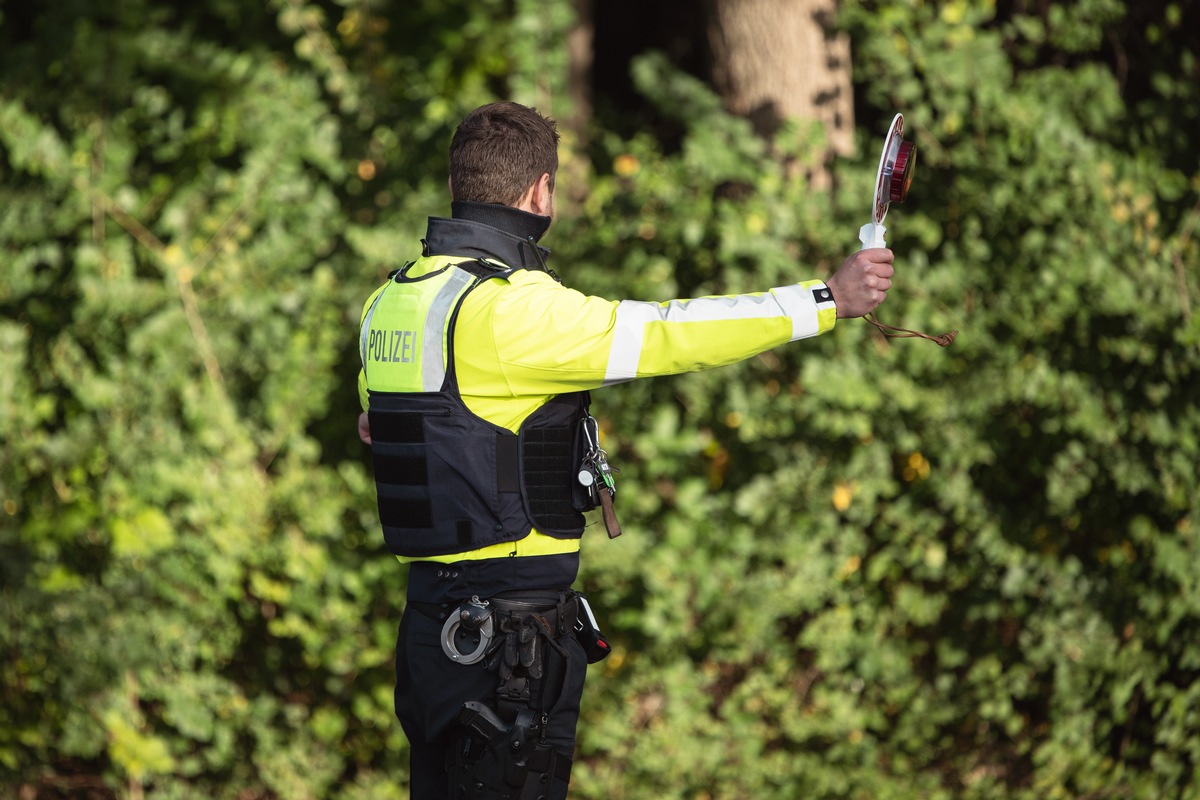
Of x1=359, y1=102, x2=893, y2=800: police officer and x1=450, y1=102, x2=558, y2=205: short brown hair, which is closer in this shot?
x1=359, y1=102, x2=893, y2=800: police officer

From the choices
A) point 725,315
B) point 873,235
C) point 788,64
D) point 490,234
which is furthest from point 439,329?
point 788,64

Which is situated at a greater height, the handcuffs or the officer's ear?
the officer's ear

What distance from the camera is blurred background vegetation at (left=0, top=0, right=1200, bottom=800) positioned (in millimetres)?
4988

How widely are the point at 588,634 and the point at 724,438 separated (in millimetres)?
2272

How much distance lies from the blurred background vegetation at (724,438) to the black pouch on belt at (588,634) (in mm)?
1875

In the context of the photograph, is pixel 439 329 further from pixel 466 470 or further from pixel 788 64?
pixel 788 64

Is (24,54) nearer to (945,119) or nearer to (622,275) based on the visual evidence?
(622,275)

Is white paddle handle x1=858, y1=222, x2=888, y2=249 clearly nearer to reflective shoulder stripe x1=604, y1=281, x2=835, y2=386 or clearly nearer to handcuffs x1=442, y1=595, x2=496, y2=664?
reflective shoulder stripe x1=604, y1=281, x2=835, y2=386

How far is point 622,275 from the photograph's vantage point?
5246mm

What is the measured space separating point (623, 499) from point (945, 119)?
2.06 metres

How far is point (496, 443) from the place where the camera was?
2.94m

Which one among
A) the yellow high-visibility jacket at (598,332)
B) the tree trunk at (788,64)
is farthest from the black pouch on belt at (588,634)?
the tree trunk at (788,64)

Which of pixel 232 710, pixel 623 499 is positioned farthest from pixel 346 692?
pixel 623 499

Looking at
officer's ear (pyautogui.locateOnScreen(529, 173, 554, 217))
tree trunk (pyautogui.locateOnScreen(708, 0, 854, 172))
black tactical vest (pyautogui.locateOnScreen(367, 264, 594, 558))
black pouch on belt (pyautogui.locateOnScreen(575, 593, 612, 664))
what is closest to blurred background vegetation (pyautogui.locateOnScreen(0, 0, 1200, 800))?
tree trunk (pyautogui.locateOnScreen(708, 0, 854, 172))
